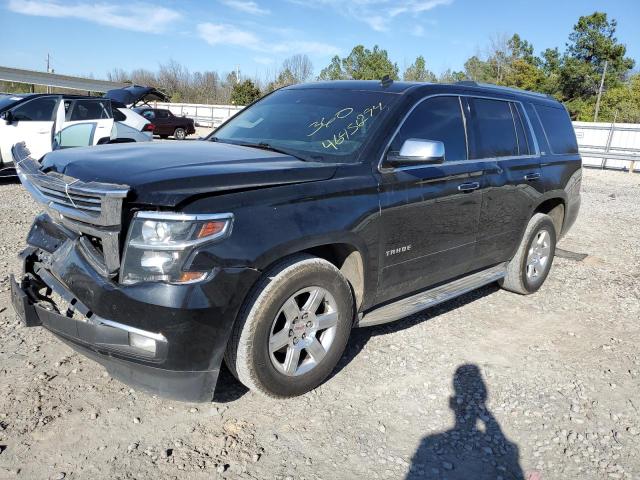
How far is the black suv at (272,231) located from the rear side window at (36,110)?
7.47 meters

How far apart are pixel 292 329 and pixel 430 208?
1.44 m

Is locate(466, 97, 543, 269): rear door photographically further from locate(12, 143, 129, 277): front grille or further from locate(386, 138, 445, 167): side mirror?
locate(12, 143, 129, 277): front grille

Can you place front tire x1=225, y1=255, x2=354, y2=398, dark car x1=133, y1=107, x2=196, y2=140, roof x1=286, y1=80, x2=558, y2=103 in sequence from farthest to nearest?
dark car x1=133, y1=107, x2=196, y2=140
roof x1=286, y1=80, x2=558, y2=103
front tire x1=225, y1=255, x2=354, y2=398

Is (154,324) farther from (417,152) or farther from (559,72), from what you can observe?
(559,72)

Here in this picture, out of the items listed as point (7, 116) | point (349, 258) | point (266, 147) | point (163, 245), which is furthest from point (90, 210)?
point (7, 116)

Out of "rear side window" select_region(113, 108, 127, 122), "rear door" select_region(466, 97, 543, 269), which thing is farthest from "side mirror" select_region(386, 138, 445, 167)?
"rear side window" select_region(113, 108, 127, 122)

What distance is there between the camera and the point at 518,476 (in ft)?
9.22

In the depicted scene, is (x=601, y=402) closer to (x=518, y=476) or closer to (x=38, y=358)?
(x=518, y=476)

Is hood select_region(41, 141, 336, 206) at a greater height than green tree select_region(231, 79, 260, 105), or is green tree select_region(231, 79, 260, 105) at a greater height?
green tree select_region(231, 79, 260, 105)

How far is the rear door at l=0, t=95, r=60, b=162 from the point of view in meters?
9.94

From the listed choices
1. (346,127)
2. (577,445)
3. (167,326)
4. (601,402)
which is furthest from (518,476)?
(346,127)

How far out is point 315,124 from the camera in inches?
156

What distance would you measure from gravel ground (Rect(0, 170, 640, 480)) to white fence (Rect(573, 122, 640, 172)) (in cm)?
1849

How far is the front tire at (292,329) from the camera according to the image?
292cm
